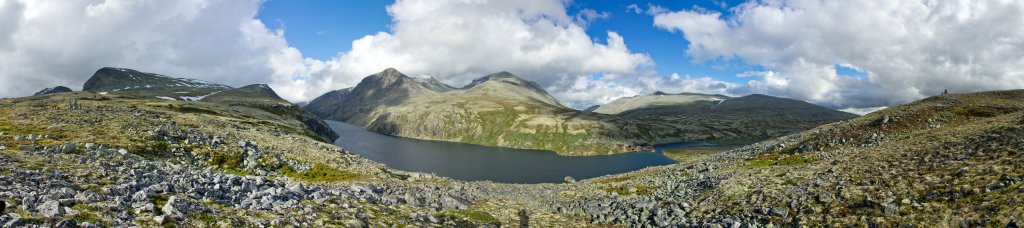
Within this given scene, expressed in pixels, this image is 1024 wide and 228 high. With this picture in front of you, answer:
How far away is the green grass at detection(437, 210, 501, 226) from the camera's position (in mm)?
25281

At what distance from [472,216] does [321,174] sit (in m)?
27.4

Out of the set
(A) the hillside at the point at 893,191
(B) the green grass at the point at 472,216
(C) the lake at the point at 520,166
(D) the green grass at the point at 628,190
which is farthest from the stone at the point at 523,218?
(C) the lake at the point at 520,166

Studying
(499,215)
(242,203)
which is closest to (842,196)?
(499,215)

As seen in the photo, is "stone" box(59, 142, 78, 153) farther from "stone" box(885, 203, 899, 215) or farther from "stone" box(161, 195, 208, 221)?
"stone" box(885, 203, 899, 215)

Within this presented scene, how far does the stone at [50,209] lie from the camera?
501 inches

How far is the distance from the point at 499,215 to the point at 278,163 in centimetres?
3158

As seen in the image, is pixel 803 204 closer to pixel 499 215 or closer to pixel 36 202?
pixel 499 215

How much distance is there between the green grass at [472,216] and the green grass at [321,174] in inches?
→ 835

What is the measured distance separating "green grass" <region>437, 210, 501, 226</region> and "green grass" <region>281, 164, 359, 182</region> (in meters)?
21.2

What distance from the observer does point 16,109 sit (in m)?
51.1

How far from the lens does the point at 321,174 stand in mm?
47000

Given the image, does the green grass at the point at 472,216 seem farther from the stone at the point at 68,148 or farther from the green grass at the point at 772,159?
the green grass at the point at 772,159

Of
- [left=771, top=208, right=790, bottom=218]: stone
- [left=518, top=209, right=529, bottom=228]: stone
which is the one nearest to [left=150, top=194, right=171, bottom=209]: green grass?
[left=518, top=209, right=529, bottom=228]: stone

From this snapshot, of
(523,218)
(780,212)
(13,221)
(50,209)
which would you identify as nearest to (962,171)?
(780,212)
